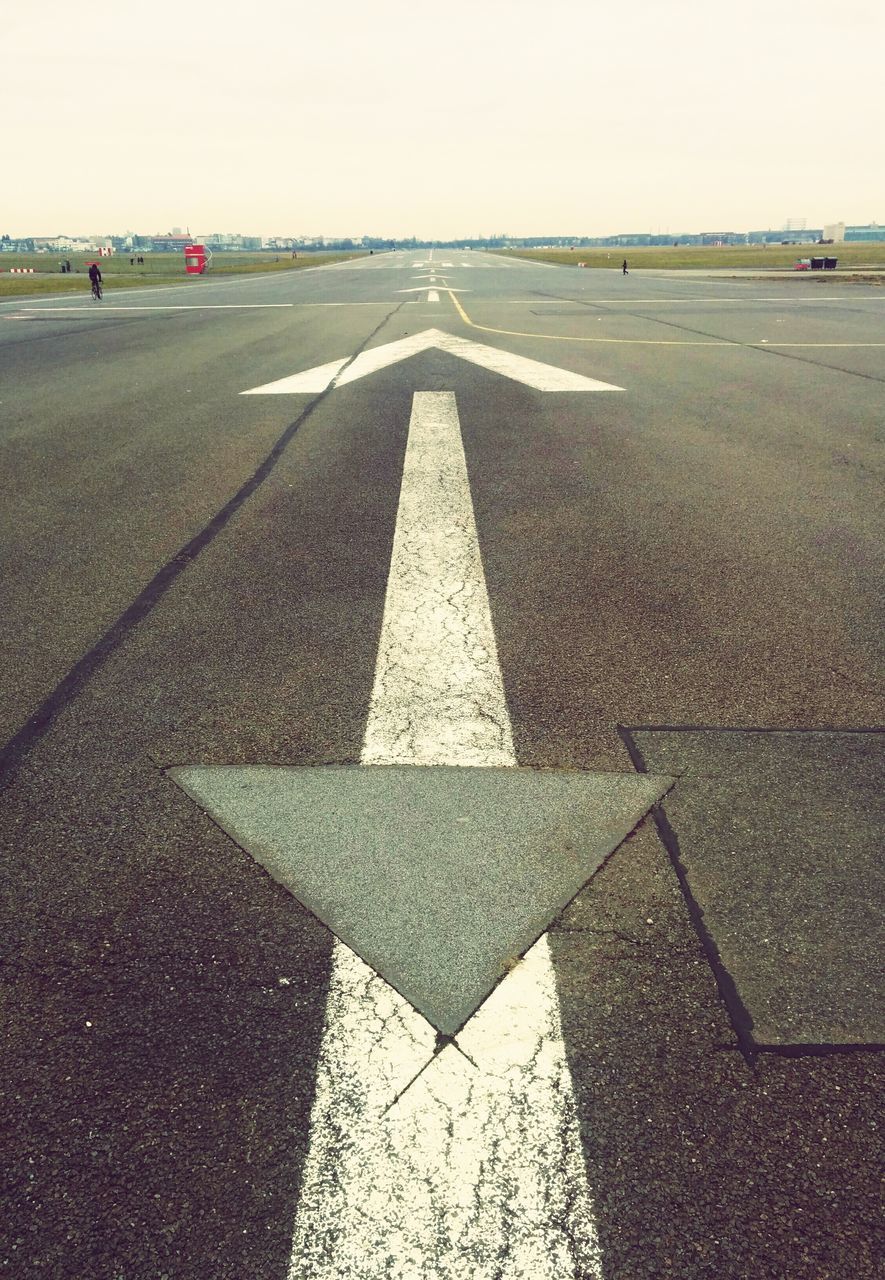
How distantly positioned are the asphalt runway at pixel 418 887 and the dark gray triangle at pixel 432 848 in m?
0.07

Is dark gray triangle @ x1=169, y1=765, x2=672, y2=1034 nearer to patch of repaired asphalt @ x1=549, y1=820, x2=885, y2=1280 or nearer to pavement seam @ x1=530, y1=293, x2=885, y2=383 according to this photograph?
patch of repaired asphalt @ x1=549, y1=820, x2=885, y2=1280

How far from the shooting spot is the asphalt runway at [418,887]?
1.31m

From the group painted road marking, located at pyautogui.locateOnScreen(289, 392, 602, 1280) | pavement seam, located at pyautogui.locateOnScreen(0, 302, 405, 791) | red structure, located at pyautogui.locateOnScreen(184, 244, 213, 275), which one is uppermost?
red structure, located at pyautogui.locateOnScreen(184, 244, 213, 275)

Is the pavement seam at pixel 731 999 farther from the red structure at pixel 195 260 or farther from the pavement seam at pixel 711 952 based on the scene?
the red structure at pixel 195 260

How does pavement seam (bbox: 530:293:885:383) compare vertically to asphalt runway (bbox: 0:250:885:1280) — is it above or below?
above

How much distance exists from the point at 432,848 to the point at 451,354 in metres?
9.72

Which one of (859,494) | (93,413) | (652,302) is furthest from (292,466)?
(652,302)

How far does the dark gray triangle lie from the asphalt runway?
7 cm

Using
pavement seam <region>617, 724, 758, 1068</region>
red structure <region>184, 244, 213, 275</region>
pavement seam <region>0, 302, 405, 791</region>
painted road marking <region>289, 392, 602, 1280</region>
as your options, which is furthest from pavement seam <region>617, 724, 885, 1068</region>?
red structure <region>184, 244, 213, 275</region>

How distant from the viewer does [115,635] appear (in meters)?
3.24

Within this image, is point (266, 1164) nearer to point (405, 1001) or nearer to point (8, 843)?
point (405, 1001)

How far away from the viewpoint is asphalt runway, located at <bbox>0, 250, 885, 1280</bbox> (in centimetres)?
131

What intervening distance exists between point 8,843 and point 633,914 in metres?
1.65

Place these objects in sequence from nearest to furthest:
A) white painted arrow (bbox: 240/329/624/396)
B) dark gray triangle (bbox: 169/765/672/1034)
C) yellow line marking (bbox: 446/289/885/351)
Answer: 1. dark gray triangle (bbox: 169/765/672/1034)
2. white painted arrow (bbox: 240/329/624/396)
3. yellow line marking (bbox: 446/289/885/351)
